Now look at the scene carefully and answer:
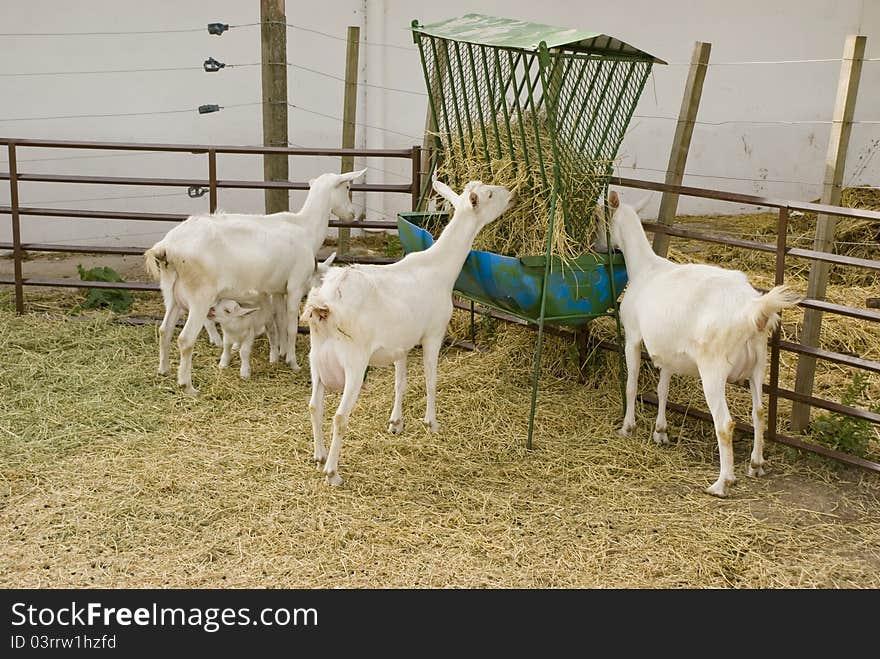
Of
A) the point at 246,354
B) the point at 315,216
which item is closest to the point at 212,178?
the point at 315,216

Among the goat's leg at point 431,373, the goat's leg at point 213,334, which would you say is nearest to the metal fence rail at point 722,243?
the goat's leg at point 213,334

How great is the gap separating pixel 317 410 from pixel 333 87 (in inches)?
246

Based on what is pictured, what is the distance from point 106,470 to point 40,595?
1.39 metres

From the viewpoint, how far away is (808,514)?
5.43 metres

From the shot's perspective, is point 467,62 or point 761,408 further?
point 467,62

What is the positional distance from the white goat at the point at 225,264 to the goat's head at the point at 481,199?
4.92 feet

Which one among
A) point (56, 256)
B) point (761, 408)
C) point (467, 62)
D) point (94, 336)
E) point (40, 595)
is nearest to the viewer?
point (40, 595)

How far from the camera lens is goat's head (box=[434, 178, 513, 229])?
616cm

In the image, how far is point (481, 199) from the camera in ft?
20.2

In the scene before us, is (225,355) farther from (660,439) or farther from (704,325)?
(704,325)

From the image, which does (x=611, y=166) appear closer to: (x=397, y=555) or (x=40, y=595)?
(x=397, y=555)

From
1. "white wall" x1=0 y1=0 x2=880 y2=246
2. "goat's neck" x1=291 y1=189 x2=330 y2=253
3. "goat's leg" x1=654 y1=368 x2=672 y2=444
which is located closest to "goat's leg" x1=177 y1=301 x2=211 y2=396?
"goat's neck" x1=291 y1=189 x2=330 y2=253

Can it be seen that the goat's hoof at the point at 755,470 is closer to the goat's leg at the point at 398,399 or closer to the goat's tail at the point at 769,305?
the goat's tail at the point at 769,305

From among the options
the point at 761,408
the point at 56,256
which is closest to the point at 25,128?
the point at 56,256
